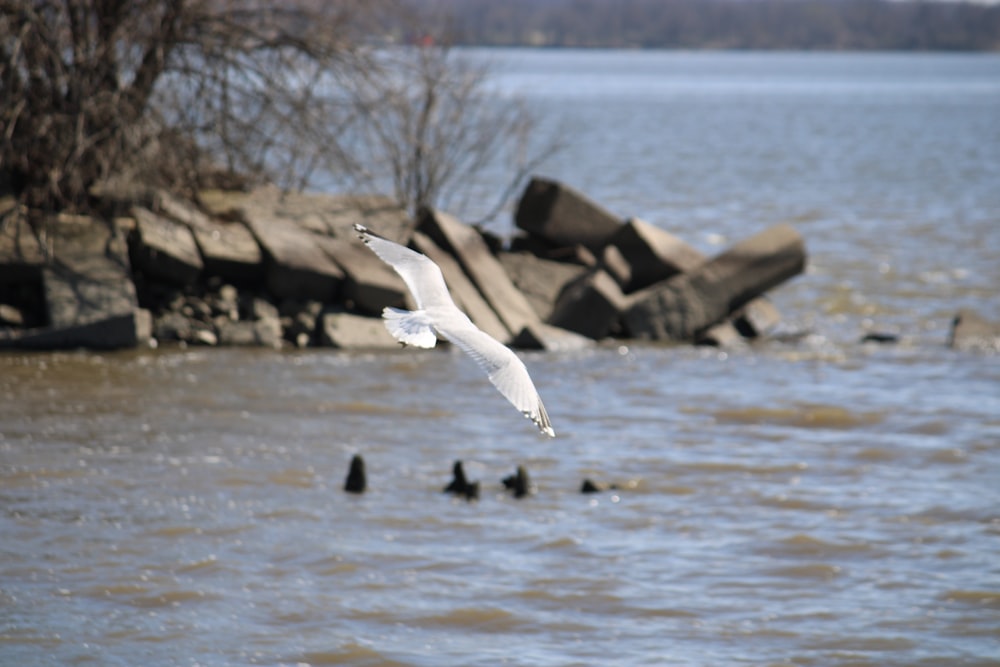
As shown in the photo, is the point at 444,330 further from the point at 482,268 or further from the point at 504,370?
the point at 482,268

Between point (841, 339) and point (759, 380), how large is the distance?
7.99ft

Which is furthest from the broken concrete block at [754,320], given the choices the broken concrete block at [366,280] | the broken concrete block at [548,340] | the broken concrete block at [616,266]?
the broken concrete block at [366,280]

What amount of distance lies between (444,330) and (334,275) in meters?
7.50

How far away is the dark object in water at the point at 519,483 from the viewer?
9.02 metres

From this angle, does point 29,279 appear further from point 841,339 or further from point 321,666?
point 841,339

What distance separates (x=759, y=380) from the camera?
1238 cm

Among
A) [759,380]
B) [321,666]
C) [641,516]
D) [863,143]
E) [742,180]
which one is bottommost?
[321,666]

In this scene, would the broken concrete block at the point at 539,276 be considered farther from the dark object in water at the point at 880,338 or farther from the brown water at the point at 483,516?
the dark object in water at the point at 880,338

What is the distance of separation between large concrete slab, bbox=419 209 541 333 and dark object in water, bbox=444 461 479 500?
419cm

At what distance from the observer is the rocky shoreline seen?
12109 mm

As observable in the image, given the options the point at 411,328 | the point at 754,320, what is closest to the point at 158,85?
the point at 754,320

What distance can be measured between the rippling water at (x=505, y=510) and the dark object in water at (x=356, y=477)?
9 cm

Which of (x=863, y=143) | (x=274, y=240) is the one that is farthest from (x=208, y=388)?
(x=863, y=143)

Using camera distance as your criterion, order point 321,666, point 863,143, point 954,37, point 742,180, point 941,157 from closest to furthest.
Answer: point 321,666 < point 742,180 < point 941,157 < point 863,143 < point 954,37
